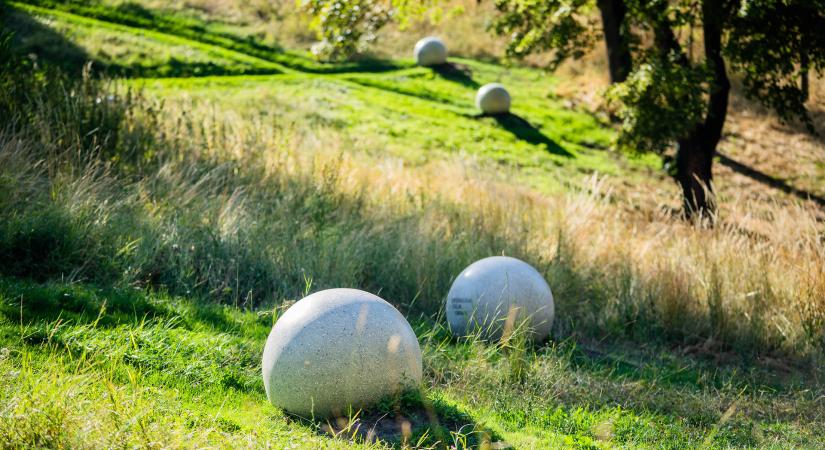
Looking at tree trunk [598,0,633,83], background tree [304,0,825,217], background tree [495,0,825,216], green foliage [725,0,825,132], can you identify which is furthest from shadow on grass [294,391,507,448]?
tree trunk [598,0,633,83]

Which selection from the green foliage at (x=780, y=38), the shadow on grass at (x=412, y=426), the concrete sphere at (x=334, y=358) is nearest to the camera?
the shadow on grass at (x=412, y=426)

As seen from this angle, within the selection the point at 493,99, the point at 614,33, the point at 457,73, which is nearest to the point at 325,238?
the point at 614,33

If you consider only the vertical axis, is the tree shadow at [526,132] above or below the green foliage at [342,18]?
below

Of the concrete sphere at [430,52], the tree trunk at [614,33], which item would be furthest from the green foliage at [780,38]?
the concrete sphere at [430,52]

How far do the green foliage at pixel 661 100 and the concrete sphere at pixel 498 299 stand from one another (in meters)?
7.51

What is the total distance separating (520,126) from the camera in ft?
66.3

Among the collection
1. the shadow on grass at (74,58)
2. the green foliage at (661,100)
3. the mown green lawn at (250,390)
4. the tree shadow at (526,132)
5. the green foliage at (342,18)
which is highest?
the green foliage at (342,18)

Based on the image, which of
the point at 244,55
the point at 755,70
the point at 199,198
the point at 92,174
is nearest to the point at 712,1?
the point at 755,70

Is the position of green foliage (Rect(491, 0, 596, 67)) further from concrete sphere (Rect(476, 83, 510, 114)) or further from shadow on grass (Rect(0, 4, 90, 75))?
shadow on grass (Rect(0, 4, 90, 75))

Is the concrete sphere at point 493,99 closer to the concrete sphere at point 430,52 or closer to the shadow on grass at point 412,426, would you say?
the concrete sphere at point 430,52

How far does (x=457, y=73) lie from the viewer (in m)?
24.5

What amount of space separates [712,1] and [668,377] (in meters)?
8.92

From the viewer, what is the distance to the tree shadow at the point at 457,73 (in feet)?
77.5

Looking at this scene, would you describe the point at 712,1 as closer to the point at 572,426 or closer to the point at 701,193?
the point at 701,193
